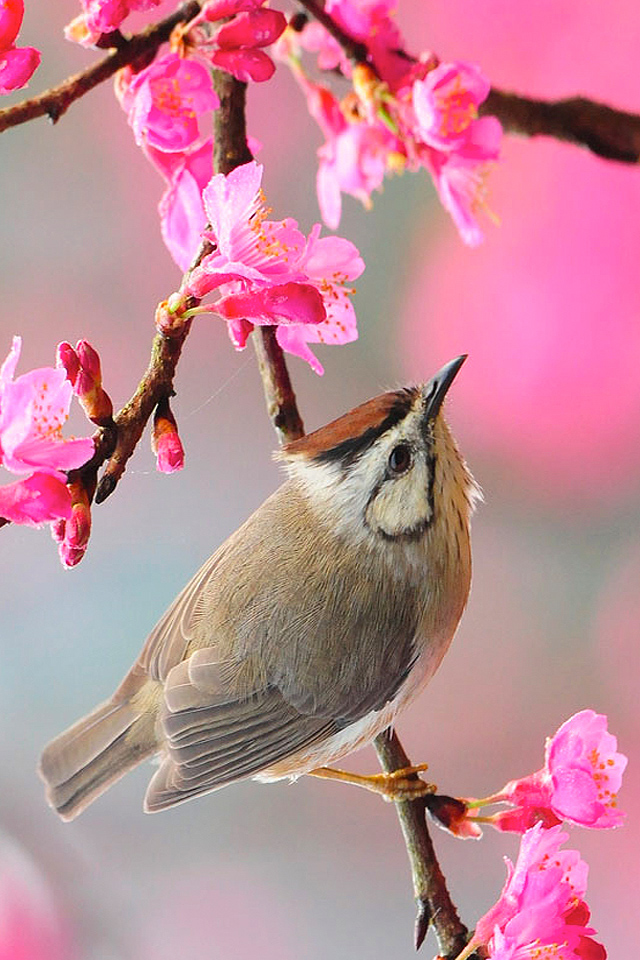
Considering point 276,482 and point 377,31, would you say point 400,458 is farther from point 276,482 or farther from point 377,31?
point 276,482

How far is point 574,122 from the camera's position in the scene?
520mm

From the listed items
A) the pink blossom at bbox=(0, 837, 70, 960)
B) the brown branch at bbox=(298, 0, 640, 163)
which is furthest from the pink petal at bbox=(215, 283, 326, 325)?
the pink blossom at bbox=(0, 837, 70, 960)

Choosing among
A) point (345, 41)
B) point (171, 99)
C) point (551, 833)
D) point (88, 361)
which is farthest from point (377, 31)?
point (551, 833)

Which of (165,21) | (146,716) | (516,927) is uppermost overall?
(165,21)

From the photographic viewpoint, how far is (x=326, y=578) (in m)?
0.44

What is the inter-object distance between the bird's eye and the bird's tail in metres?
0.15

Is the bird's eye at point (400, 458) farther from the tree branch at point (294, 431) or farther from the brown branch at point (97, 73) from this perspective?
the brown branch at point (97, 73)

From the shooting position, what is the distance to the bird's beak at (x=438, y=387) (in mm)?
394

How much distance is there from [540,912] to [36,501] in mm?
216

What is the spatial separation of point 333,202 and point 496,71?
0.36 meters

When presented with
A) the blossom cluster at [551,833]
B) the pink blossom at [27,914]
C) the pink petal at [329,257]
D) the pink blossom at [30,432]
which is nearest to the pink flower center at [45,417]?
the pink blossom at [30,432]

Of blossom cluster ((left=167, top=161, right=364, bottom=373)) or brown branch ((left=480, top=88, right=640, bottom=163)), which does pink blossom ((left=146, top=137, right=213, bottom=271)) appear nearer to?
blossom cluster ((left=167, top=161, right=364, bottom=373))

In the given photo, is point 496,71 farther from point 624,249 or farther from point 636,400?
point 636,400

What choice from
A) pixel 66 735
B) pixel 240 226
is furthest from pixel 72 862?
pixel 240 226
